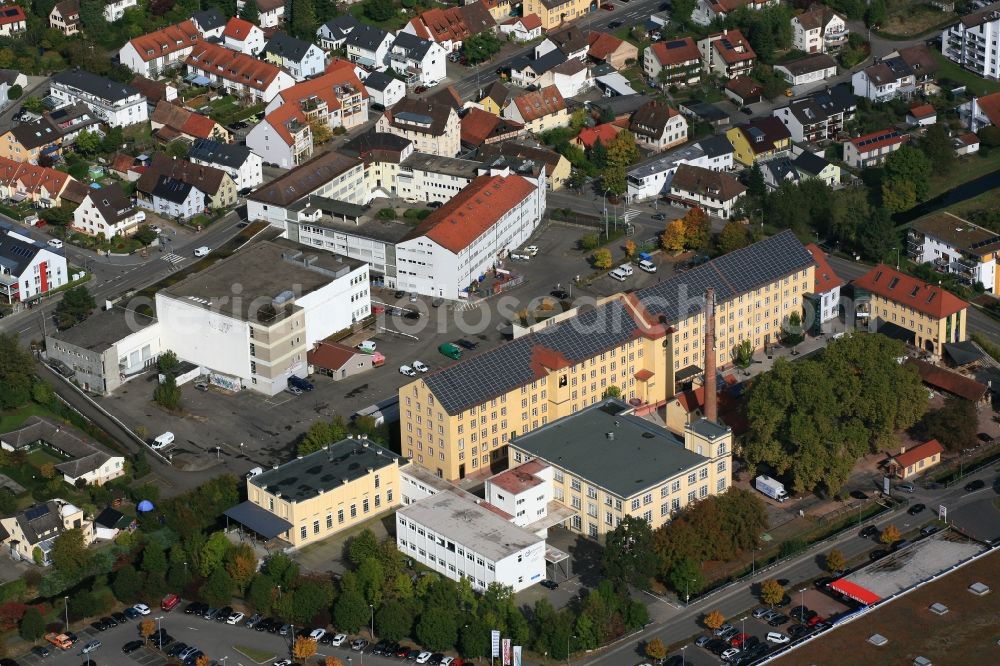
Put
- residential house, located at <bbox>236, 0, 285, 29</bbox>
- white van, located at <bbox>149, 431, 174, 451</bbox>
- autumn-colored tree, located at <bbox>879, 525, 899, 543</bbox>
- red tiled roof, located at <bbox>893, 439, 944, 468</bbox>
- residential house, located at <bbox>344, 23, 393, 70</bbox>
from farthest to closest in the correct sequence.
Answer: residential house, located at <bbox>236, 0, 285, 29</bbox>, residential house, located at <bbox>344, 23, 393, 70</bbox>, white van, located at <bbox>149, 431, 174, 451</bbox>, red tiled roof, located at <bbox>893, 439, 944, 468</bbox>, autumn-colored tree, located at <bbox>879, 525, 899, 543</bbox>

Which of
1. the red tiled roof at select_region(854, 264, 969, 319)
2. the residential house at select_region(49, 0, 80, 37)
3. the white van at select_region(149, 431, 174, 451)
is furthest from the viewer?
the residential house at select_region(49, 0, 80, 37)

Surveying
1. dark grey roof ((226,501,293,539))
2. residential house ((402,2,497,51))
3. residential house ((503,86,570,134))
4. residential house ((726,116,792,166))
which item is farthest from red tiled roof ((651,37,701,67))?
dark grey roof ((226,501,293,539))

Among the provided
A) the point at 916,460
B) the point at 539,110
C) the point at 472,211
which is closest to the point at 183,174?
the point at 472,211

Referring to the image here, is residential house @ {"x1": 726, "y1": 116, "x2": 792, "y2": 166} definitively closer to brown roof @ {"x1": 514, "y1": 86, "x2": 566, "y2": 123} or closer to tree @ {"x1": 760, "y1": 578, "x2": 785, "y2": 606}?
brown roof @ {"x1": 514, "y1": 86, "x2": 566, "y2": 123}

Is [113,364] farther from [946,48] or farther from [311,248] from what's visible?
[946,48]

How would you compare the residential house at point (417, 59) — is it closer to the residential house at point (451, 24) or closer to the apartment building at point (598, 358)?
the residential house at point (451, 24)

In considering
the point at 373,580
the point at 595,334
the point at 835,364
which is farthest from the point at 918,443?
the point at 373,580

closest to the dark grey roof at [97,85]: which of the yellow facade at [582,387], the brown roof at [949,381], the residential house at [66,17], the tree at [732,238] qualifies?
the residential house at [66,17]
